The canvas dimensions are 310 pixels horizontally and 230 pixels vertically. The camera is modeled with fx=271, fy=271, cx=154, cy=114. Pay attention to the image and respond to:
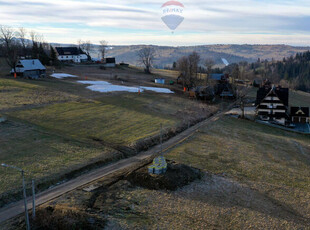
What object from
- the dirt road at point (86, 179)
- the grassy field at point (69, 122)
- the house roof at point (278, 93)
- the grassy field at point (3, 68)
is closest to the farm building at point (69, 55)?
the grassy field at point (3, 68)

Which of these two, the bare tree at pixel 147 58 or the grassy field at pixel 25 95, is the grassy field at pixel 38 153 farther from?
the bare tree at pixel 147 58

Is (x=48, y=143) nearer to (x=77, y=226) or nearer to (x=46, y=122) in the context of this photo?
(x=46, y=122)

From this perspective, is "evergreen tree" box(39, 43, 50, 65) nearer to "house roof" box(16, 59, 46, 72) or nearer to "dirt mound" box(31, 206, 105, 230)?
"house roof" box(16, 59, 46, 72)

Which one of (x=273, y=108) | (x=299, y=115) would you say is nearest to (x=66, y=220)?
(x=273, y=108)

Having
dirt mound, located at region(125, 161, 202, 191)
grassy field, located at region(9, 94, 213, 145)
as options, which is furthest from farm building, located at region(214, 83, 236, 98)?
dirt mound, located at region(125, 161, 202, 191)

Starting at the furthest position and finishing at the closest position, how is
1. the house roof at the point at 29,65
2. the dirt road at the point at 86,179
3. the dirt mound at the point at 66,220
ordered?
the house roof at the point at 29,65 → the dirt road at the point at 86,179 → the dirt mound at the point at 66,220

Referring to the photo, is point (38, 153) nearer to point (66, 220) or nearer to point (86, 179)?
point (86, 179)
